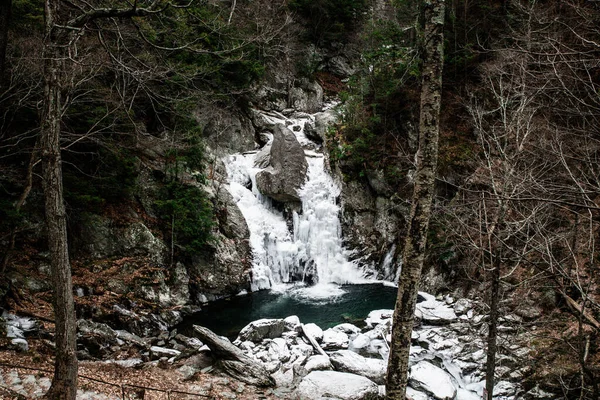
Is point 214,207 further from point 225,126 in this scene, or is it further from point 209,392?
point 209,392

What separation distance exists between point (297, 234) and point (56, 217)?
14570 millimetres

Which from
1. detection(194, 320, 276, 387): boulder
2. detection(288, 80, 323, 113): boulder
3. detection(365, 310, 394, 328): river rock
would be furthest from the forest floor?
detection(288, 80, 323, 113): boulder

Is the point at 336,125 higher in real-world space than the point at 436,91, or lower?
higher

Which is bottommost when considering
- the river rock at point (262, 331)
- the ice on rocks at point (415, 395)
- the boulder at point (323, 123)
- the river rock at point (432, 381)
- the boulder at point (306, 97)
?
the ice on rocks at point (415, 395)

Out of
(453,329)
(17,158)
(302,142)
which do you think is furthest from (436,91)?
(302,142)

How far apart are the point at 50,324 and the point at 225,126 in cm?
1441

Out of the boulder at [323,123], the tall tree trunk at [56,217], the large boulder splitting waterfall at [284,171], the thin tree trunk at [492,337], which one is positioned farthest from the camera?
the boulder at [323,123]

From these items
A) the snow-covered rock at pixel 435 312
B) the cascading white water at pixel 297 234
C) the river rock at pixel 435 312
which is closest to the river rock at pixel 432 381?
the river rock at pixel 435 312

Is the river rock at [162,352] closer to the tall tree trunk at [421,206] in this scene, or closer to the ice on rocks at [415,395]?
the ice on rocks at [415,395]

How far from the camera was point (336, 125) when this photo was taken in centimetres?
2103

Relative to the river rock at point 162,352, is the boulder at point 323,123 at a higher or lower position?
higher

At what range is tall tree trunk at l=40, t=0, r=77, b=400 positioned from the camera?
445 centimetres

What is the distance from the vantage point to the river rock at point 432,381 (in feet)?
27.6

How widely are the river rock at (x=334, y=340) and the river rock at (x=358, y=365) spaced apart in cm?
73
